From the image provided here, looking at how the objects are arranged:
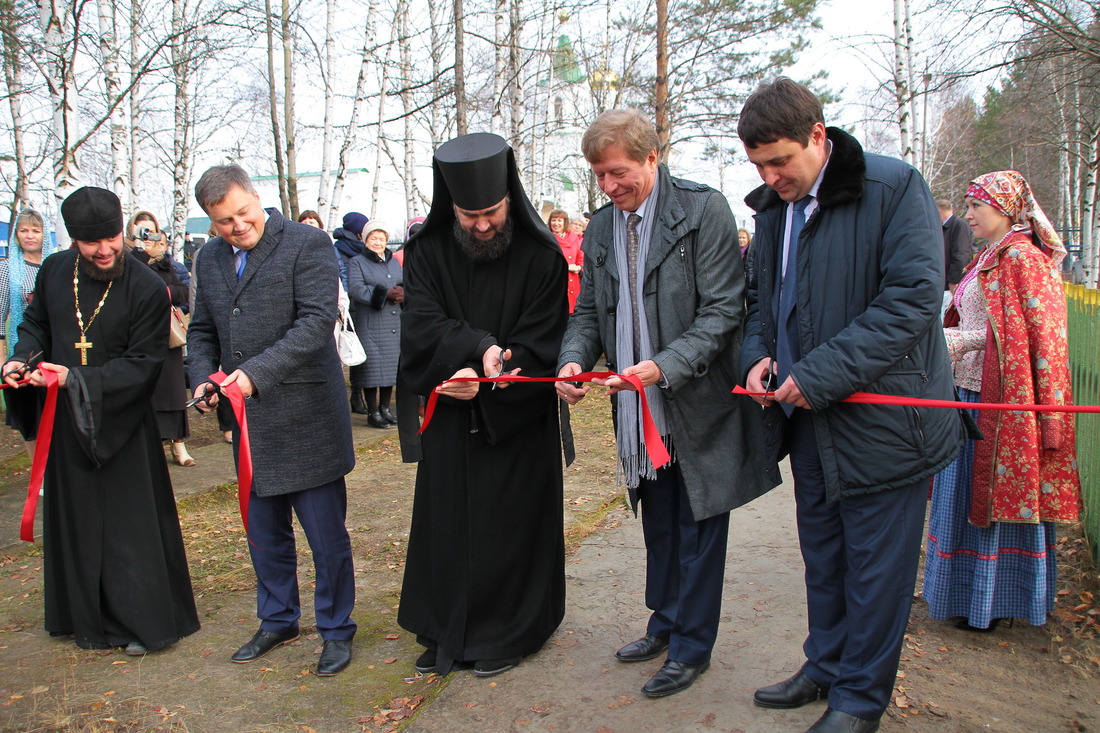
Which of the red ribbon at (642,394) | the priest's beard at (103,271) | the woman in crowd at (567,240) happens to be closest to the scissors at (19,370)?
the priest's beard at (103,271)

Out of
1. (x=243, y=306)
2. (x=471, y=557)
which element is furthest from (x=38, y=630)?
(x=471, y=557)

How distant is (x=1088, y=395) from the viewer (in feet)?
15.3

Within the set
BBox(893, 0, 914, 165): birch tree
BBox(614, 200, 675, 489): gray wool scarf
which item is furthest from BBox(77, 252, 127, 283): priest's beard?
BBox(893, 0, 914, 165): birch tree

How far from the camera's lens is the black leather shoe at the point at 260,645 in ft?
12.0

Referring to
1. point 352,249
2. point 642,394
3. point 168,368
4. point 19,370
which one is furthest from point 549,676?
point 352,249

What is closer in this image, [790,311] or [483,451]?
[790,311]

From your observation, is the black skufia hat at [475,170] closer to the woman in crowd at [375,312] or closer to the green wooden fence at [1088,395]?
the green wooden fence at [1088,395]

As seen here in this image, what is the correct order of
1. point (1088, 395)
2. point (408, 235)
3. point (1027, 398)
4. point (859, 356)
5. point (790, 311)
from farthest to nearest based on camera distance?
point (408, 235)
point (1088, 395)
point (1027, 398)
point (790, 311)
point (859, 356)

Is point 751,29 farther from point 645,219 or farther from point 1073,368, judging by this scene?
point 645,219

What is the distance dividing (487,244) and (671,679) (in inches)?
73.0

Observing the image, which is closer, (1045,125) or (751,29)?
(751,29)

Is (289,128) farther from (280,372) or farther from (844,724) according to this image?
(844,724)

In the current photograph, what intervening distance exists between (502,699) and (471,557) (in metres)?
0.57

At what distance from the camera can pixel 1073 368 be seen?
16.8ft
